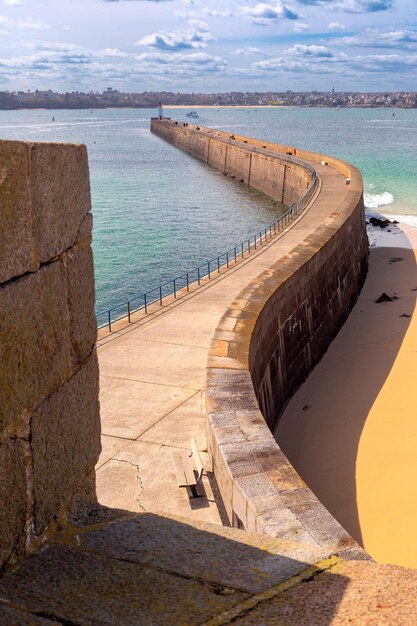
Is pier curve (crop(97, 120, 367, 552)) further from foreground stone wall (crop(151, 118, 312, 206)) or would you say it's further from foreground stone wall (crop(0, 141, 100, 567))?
foreground stone wall (crop(151, 118, 312, 206))

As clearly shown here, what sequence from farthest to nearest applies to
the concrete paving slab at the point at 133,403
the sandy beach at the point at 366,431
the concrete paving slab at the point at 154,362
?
the concrete paving slab at the point at 154,362, the sandy beach at the point at 366,431, the concrete paving slab at the point at 133,403

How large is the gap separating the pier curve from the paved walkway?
0.02 meters

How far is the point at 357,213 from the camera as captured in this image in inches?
1121

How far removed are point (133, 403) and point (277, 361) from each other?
4718mm

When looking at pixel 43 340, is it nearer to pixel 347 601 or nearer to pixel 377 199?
pixel 347 601

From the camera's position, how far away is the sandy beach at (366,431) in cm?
1029

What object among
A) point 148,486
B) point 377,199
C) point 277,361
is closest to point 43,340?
point 148,486

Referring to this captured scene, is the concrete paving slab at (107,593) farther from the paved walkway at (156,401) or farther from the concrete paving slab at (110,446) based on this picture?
the concrete paving slab at (110,446)

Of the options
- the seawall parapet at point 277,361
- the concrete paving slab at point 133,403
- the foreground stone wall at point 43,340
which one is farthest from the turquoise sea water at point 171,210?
the foreground stone wall at point 43,340

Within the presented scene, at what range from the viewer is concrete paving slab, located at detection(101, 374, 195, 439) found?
976 centimetres

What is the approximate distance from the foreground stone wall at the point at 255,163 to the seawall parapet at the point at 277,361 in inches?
742

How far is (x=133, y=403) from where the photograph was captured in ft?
34.8

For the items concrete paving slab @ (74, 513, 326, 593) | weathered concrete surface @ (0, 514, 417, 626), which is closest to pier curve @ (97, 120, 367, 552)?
concrete paving slab @ (74, 513, 326, 593)

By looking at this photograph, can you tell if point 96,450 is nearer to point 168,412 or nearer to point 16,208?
point 16,208
